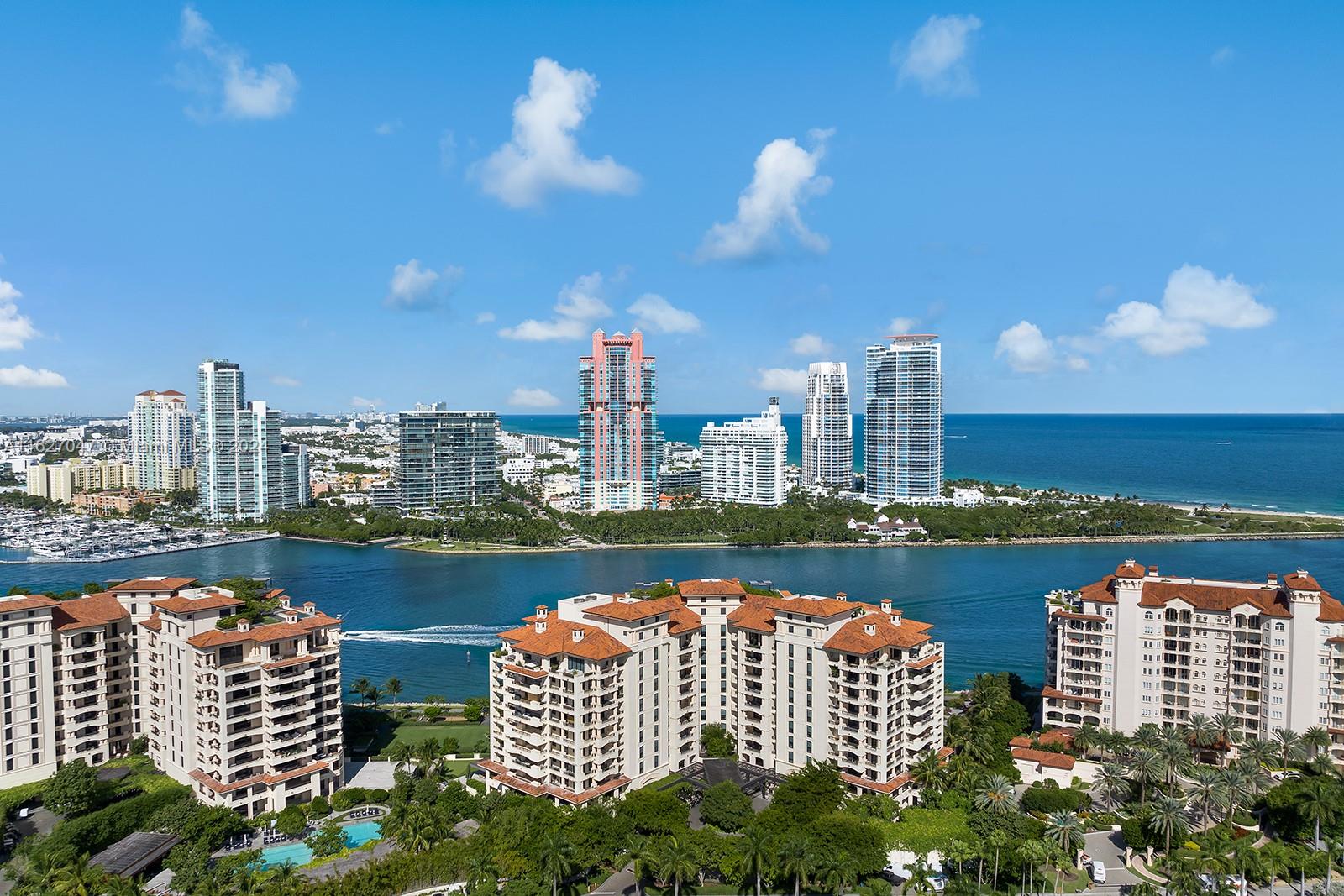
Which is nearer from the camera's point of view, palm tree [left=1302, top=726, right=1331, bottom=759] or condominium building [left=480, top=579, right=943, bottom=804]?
condominium building [left=480, top=579, right=943, bottom=804]

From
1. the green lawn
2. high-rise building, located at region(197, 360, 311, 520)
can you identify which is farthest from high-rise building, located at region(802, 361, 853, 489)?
the green lawn

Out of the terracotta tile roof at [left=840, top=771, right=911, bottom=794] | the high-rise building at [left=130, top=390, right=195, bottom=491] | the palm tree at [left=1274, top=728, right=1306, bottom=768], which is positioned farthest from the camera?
the high-rise building at [left=130, top=390, right=195, bottom=491]

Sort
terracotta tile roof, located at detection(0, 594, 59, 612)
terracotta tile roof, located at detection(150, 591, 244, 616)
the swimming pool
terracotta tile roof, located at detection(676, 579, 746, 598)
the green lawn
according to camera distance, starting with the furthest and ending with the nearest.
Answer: the green lawn → terracotta tile roof, located at detection(676, 579, 746, 598) → terracotta tile roof, located at detection(0, 594, 59, 612) → terracotta tile roof, located at detection(150, 591, 244, 616) → the swimming pool

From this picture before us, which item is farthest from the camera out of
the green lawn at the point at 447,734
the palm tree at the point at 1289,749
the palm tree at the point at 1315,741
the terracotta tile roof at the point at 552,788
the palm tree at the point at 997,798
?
the green lawn at the point at 447,734

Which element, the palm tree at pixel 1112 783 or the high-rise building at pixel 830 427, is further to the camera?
the high-rise building at pixel 830 427

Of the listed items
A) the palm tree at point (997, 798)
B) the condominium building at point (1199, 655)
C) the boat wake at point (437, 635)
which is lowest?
the boat wake at point (437, 635)

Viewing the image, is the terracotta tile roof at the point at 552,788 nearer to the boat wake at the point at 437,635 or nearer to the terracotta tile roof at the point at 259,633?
the terracotta tile roof at the point at 259,633

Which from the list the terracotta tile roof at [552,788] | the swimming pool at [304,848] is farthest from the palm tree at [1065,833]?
the swimming pool at [304,848]

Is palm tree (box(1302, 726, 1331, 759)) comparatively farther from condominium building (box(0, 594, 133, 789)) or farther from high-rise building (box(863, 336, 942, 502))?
high-rise building (box(863, 336, 942, 502))
